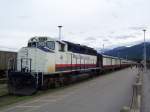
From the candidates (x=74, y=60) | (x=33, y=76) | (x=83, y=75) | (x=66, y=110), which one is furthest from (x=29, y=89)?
(x=83, y=75)

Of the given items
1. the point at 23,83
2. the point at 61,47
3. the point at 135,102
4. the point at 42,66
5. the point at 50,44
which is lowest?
the point at 135,102

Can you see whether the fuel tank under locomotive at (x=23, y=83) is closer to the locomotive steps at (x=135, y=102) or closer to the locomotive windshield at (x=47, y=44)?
the locomotive windshield at (x=47, y=44)

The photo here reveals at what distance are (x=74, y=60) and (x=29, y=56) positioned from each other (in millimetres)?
8416

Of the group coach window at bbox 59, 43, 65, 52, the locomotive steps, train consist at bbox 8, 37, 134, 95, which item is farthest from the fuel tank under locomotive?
the locomotive steps

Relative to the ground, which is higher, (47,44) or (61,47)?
(47,44)

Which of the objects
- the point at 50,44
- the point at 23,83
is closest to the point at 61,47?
the point at 50,44

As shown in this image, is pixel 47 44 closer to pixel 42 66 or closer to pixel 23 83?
pixel 42 66

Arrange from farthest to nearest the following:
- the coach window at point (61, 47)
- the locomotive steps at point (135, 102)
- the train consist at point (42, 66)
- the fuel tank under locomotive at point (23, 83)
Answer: the coach window at point (61, 47) < the train consist at point (42, 66) < the fuel tank under locomotive at point (23, 83) < the locomotive steps at point (135, 102)

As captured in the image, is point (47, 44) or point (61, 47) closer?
point (47, 44)

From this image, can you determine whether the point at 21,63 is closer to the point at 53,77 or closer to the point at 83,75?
the point at 53,77

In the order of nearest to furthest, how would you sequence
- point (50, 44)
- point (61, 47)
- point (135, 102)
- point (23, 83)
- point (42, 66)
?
point (135, 102) < point (23, 83) < point (42, 66) < point (50, 44) < point (61, 47)

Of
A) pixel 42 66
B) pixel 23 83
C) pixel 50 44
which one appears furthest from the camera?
pixel 50 44

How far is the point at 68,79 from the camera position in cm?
2719

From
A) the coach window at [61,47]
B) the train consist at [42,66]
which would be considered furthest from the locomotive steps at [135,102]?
the coach window at [61,47]
